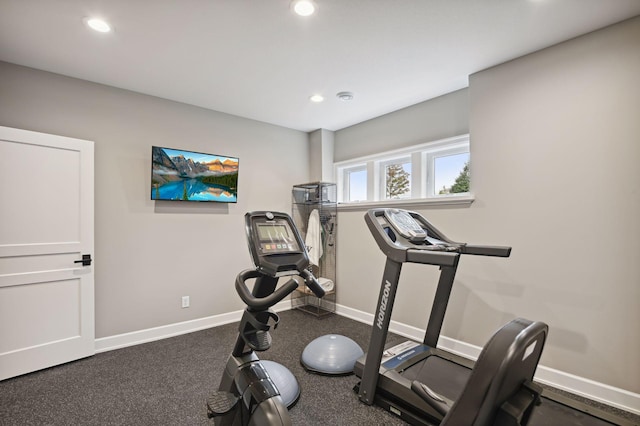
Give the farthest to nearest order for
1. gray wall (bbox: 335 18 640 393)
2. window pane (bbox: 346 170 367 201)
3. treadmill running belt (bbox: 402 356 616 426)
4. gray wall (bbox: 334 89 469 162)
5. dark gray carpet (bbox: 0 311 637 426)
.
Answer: window pane (bbox: 346 170 367 201) < gray wall (bbox: 334 89 469 162) < gray wall (bbox: 335 18 640 393) < dark gray carpet (bbox: 0 311 637 426) < treadmill running belt (bbox: 402 356 616 426)

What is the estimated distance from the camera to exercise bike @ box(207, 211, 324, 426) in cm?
142

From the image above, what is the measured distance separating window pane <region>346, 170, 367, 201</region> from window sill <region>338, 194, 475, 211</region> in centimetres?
31

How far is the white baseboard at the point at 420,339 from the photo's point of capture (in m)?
2.15

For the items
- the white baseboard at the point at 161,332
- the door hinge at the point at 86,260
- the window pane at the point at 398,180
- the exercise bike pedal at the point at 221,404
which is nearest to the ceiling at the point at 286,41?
the window pane at the point at 398,180

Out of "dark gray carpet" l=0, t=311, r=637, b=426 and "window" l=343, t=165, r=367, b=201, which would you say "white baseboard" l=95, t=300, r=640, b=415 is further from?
"window" l=343, t=165, r=367, b=201

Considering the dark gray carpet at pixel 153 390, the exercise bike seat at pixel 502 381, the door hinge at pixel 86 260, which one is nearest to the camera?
the exercise bike seat at pixel 502 381

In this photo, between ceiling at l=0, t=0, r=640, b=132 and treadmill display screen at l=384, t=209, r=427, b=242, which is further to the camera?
treadmill display screen at l=384, t=209, r=427, b=242

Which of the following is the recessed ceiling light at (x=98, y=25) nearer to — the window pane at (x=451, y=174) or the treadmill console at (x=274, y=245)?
the treadmill console at (x=274, y=245)

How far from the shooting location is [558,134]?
2414mm

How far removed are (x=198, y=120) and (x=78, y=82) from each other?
3.73ft

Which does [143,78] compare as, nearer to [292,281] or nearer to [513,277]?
[292,281]

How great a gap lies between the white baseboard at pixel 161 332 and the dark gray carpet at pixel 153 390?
0.10 m

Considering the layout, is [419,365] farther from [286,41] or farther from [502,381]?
[286,41]

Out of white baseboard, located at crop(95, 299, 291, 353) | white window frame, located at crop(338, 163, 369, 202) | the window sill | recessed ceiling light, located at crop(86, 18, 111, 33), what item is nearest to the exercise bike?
recessed ceiling light, located at crop(86, 18, 111, 33)
